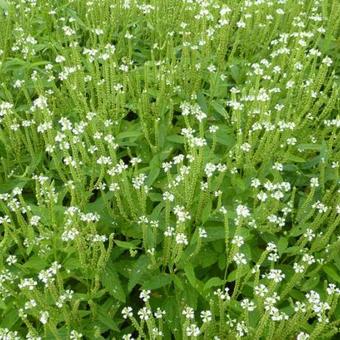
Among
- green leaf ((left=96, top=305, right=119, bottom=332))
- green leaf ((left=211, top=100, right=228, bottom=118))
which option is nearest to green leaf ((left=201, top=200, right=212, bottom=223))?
green leaf ((left=96, top=305, right=119, bottom=332))

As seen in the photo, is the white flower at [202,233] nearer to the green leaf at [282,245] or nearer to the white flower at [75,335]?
the green leaf at [282,245]

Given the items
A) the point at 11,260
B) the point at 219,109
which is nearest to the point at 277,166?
the point at 219,109

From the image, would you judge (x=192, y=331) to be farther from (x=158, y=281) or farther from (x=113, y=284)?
(x=113, y=284)

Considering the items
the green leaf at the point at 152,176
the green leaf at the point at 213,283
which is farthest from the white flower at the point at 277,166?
the green leaf at the point at 213,283

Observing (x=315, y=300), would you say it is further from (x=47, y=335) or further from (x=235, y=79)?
(x=235, y=79)

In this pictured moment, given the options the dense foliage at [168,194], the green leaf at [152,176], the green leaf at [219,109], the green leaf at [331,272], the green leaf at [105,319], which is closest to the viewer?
the dense foliage at [168,194]

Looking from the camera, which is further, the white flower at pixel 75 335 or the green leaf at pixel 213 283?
the green leaf at pixel 213 283

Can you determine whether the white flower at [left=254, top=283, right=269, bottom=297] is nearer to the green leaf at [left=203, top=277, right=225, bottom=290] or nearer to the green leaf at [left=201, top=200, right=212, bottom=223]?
the green leaf at [left=203, top=277, right=225, bottom=290]

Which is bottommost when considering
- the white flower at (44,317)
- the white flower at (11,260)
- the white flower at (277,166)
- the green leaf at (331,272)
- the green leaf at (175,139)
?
the green leaf at (331,272)
